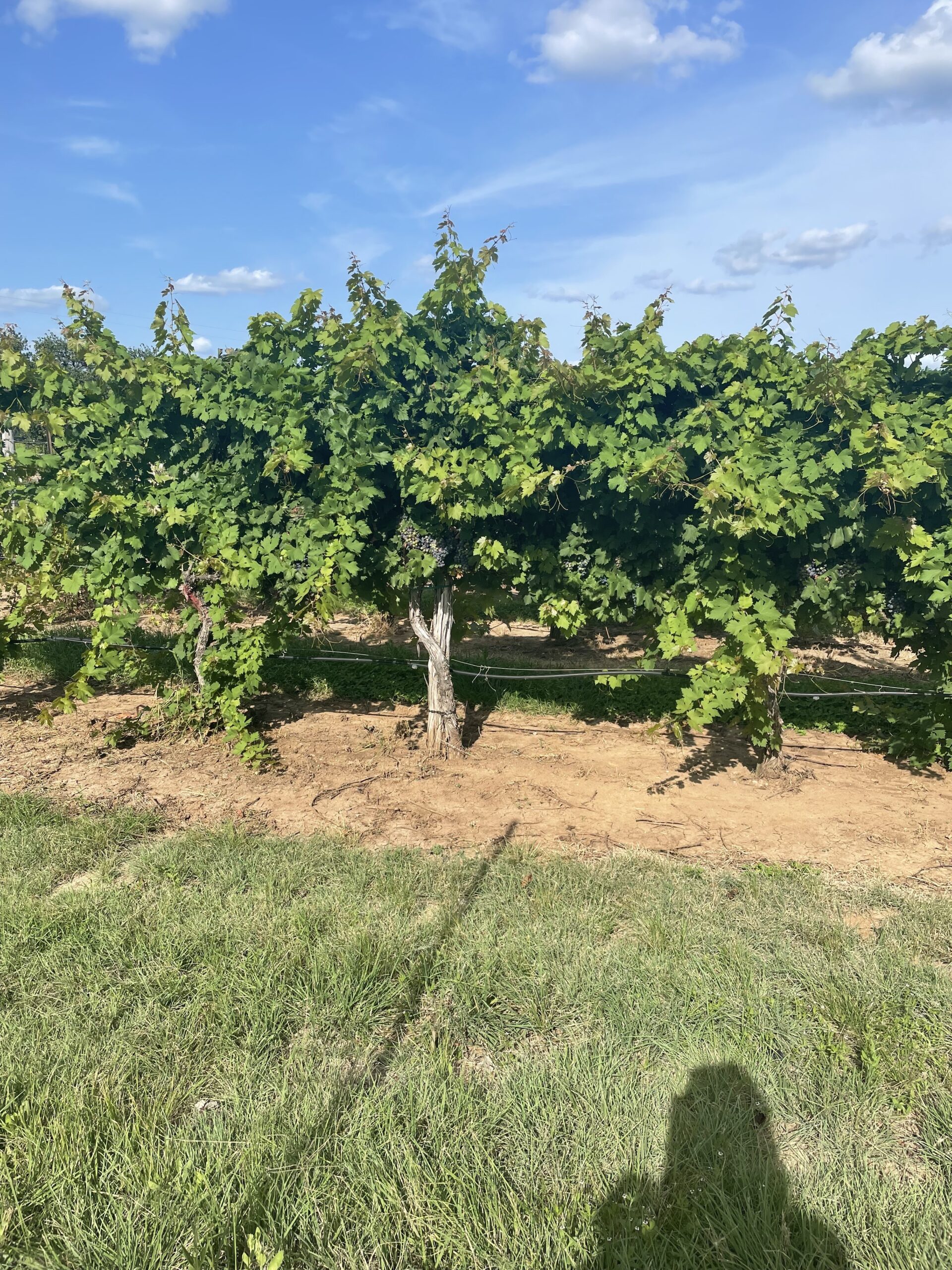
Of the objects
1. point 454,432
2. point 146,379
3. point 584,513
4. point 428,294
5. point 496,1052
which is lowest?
point 496,1052

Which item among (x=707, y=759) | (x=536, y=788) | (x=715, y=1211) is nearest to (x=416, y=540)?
(x=536, y=788)

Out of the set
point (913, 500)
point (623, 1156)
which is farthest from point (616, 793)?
point (623, 1156)

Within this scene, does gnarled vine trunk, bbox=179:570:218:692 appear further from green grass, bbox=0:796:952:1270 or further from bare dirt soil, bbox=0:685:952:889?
green grass, bbox=0:796:952:1270

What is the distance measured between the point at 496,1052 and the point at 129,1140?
56.9 inches

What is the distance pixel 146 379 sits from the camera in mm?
6695

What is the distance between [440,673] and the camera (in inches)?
284

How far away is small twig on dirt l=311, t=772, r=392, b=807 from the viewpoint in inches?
246

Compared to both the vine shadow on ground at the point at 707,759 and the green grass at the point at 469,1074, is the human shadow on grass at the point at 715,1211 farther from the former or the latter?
the vine shadow on ground at the point at 707,759

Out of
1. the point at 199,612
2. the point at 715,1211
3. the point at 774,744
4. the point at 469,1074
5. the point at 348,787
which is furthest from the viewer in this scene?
the point at 199,612

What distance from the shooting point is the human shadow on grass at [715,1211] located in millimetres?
2396

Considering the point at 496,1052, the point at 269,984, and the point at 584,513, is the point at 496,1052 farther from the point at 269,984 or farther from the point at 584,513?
the point at 584,513

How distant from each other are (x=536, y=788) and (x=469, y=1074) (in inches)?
133

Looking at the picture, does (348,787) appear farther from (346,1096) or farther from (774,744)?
(774,744)

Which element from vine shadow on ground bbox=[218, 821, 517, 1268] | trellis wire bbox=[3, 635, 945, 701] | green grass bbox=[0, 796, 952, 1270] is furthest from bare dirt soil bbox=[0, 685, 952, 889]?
vine shadow on ground bbox=[218, 821, 517, 1268]
